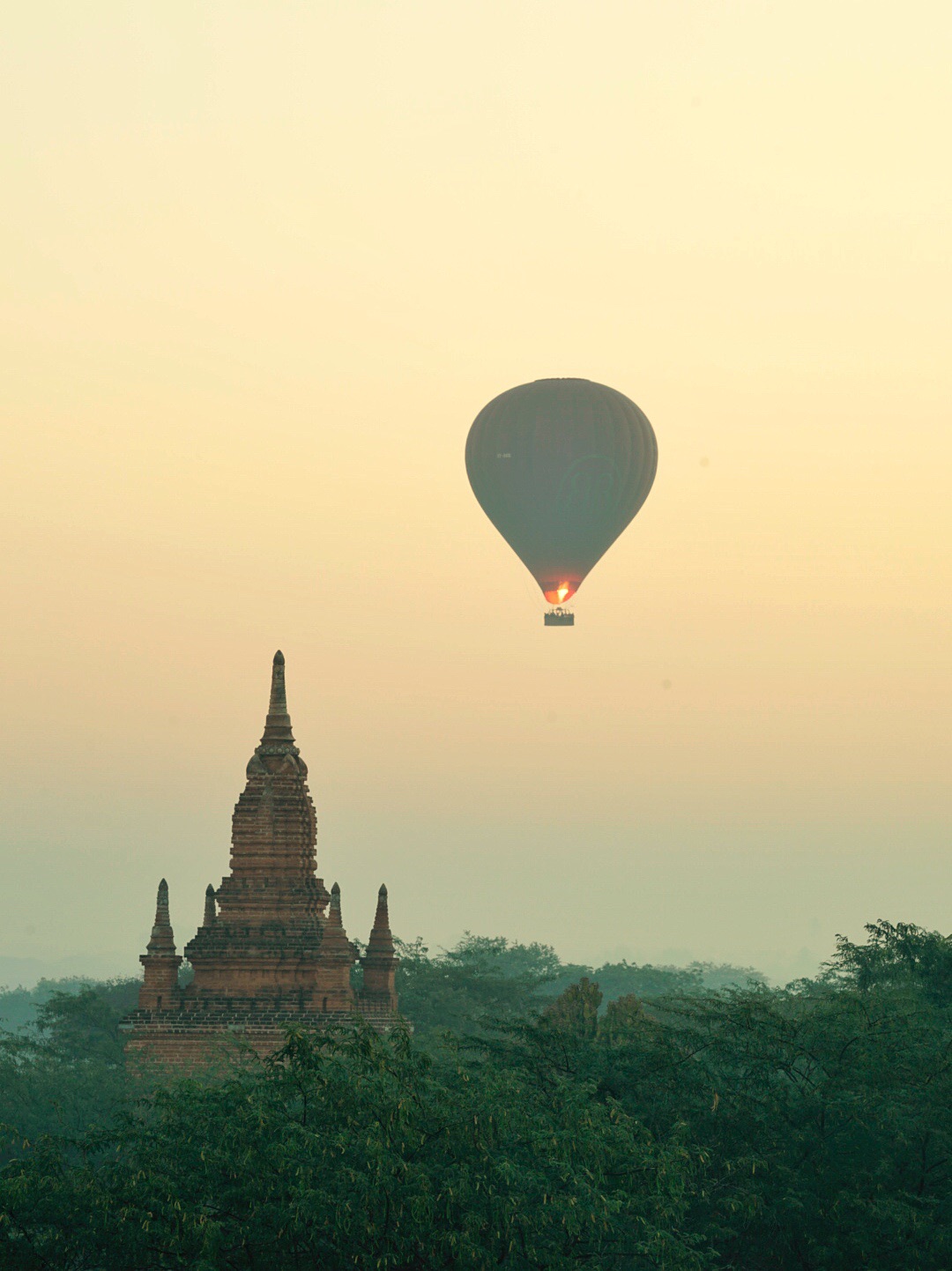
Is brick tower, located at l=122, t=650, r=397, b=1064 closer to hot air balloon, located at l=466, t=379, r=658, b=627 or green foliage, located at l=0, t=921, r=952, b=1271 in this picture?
green foliage, located at l=0, t=921, r=952, b=1271

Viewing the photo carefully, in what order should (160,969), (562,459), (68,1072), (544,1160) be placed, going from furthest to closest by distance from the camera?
(562,459), (68,1072), (160,969), (544,1160)

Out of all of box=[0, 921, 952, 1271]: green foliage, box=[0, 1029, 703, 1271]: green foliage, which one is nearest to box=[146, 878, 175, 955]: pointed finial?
box=[0, 921, 952, 1271]: green foliage

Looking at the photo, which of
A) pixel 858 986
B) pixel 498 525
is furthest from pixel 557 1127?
pixel 498 525

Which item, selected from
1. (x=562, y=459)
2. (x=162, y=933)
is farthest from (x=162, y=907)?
(x=562, y=459)

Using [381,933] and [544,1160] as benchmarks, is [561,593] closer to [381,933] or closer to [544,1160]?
[381,933]

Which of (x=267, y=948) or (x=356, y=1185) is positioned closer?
(x=356, y=1185)
